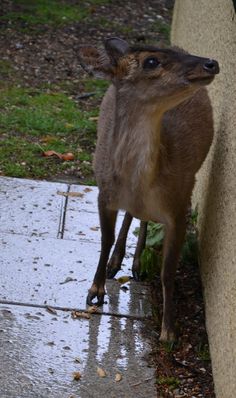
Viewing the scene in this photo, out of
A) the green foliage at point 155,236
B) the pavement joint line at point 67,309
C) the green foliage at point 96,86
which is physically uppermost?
the green foliage at point 96,86

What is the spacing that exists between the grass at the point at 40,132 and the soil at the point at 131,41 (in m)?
0.37

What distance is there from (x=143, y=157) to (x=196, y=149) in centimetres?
47

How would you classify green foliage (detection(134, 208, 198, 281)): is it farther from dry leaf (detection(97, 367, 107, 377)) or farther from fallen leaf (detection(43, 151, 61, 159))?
fallen leaf (detection(43, 151, 61, 159))

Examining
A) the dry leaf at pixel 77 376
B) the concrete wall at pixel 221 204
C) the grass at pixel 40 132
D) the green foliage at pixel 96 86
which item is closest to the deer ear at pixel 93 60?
the concrete wall at pixel 221 204

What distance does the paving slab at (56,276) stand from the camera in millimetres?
4898

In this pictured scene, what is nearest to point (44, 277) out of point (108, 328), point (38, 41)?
point (108, 328)

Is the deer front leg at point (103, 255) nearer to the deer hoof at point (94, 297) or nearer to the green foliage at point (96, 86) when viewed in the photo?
the deer hoof at point (94, 297)

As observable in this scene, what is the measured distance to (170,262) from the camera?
4742 mm

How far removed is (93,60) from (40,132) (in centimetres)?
320

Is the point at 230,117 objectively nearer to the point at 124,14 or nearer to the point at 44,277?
the point at 44,277

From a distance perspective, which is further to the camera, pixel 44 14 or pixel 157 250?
pixel 44 14

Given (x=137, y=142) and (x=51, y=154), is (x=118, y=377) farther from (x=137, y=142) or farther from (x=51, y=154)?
(x=51, y=154)

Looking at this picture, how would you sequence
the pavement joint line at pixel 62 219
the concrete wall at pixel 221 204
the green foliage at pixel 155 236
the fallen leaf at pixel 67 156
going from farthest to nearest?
the fallen leaf at pixel 67 156
the pavement joint line at pixel 62 219
the green foliage at pixel 155 236
the concrete wall at pixel 221 204

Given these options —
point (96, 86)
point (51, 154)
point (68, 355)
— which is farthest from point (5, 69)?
point (68, 355)
